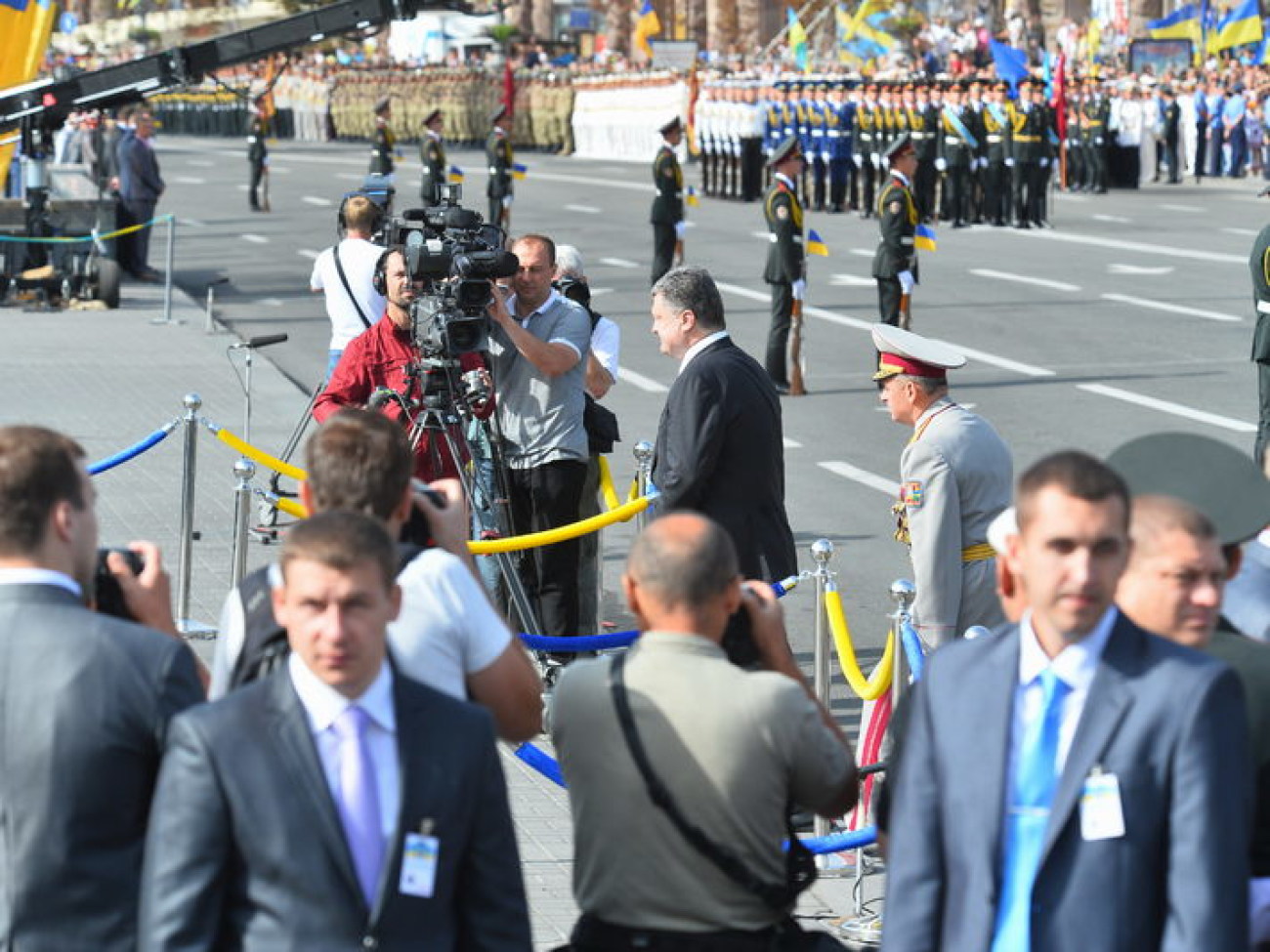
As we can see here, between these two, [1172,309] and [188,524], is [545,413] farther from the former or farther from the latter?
[1172,309]

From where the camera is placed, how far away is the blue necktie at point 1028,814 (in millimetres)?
4023

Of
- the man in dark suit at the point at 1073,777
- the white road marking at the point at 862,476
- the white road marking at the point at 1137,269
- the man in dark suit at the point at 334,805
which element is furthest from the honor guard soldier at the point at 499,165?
the man in dark suit at the point at 1073,777

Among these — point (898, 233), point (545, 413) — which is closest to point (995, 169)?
point (898, 233)

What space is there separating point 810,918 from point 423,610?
279 cm

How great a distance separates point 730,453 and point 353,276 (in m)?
3.24

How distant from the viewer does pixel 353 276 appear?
1107cm

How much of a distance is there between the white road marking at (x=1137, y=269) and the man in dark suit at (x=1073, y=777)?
80.0 ft

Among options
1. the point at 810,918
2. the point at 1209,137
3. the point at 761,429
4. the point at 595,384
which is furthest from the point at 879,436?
the point at 1209,137

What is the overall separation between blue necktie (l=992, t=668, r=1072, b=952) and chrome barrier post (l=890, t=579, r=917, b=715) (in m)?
3.17

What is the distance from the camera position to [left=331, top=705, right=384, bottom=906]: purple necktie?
4.07m

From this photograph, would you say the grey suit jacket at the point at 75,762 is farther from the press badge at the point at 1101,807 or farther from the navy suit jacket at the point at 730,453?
the navy suit jacket at the point at 730,453

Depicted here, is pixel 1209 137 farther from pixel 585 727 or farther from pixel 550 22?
pixel 550 22

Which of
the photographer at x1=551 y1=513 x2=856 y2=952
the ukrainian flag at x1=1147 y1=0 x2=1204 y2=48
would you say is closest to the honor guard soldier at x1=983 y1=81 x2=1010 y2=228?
the ukrainian flag at x1=1147 y1=0 x2=1204 y2=48

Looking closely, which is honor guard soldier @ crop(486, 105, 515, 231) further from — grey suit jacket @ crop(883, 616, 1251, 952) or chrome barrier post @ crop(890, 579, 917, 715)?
grey suit jacket @ crop(883, 616, 1251, 952)
